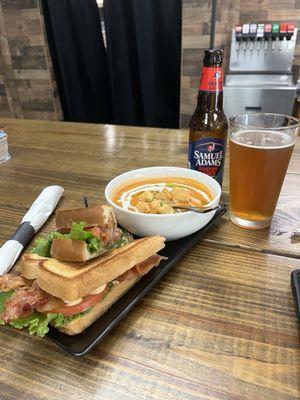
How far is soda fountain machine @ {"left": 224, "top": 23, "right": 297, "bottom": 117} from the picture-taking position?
2.38m

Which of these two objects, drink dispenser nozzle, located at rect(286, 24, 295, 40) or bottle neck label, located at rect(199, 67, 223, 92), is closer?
bottle neck label, located at rect(199, 67, 223, 92)

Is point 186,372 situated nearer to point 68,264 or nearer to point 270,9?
point 68,264

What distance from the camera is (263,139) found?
0.63 m

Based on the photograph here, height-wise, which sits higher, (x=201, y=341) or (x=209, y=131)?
(x=209, y=131)

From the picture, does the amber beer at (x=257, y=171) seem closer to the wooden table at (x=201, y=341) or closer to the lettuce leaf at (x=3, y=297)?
the wooden table at (x=201, y=341)

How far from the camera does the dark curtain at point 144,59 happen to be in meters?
2.44

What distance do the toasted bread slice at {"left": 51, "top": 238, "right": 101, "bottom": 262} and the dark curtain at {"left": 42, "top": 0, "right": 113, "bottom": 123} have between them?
269cm

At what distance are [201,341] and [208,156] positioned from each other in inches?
17.3

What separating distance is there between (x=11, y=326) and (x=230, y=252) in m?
0.40

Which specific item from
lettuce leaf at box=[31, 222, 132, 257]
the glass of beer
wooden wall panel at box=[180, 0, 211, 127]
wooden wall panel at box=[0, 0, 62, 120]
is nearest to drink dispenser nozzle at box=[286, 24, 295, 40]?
wooden wall panel at box=[180, 0, 211, 127]

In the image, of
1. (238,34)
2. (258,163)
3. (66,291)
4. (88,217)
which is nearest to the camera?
(66,291)

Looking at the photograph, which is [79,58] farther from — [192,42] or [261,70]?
[261,70]

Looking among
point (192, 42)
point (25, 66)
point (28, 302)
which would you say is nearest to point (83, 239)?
point (28, 302)

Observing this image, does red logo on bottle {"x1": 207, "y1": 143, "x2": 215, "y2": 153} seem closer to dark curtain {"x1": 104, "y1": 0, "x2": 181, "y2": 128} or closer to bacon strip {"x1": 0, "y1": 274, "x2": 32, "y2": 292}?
bacon strip {"x1": 0, "y1": 274, "x2": 32, "y2": 292}
